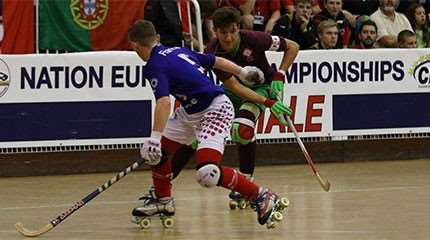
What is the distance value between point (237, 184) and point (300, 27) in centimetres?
650

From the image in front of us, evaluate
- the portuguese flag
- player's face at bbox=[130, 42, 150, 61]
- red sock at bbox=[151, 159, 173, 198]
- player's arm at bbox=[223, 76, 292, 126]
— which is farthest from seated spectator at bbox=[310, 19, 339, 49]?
player's face at bbox=[130, 42, 150, 61]

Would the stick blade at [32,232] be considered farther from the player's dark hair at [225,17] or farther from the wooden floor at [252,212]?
the player's dark hair at [225,17]

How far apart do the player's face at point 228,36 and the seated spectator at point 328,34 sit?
427cm

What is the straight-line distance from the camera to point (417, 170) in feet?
48.2

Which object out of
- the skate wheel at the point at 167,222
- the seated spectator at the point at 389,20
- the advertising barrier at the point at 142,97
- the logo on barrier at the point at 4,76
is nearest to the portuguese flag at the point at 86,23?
the advertising barrier at the point at 142,97

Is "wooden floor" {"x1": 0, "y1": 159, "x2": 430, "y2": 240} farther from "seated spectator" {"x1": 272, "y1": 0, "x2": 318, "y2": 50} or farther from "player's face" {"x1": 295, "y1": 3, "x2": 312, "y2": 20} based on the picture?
"player's face" {"x1": 295, "y1": 3, "x2": 312, "y2": 20}

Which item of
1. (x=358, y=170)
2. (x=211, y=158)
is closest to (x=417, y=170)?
(x=358, y=170)

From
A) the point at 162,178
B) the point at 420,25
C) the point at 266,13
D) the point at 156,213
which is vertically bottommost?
the point at 156,213

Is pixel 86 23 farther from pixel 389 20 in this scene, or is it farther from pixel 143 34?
pixel 143 34

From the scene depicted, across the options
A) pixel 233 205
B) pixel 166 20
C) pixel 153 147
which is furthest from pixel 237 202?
pixel 166 20

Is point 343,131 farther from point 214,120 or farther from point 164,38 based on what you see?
point 214,120

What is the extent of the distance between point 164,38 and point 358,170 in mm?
2771

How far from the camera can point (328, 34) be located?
15.6 meters

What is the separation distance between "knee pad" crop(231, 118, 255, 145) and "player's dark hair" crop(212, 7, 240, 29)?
38.0 inches
